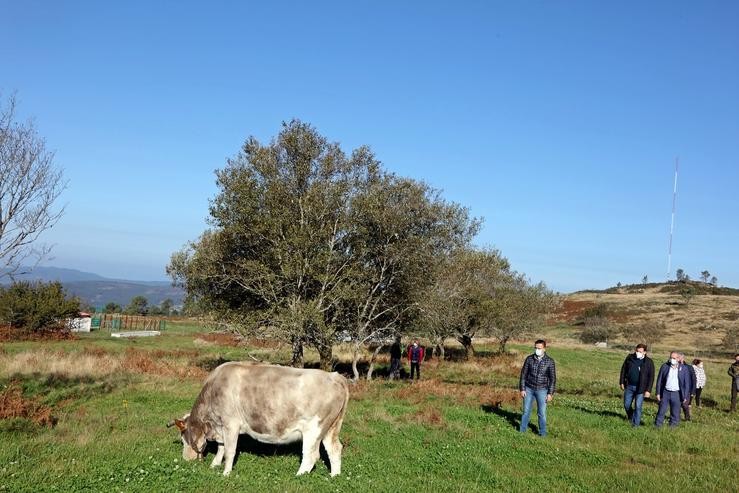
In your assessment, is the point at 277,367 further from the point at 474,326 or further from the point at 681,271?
the point at 681,271

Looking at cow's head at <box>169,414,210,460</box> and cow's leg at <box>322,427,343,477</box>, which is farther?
cow's head at <box>169,414,210,460</box>

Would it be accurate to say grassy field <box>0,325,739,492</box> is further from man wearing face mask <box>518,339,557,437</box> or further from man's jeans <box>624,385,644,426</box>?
man wearing face mask <box>518,339,557,437</box>

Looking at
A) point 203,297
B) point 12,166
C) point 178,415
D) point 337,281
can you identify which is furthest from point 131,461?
point 203,297

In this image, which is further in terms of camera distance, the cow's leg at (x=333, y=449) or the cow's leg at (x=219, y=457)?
the cow's leg at (x=219, y=457)

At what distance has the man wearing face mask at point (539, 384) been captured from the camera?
15.6 meters

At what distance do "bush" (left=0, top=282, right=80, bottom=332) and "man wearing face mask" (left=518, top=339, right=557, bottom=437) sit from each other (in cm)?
3849

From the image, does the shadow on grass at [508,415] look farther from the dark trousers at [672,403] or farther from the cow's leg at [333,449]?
the cow's leg at [333,449]

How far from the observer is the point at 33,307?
137 feet

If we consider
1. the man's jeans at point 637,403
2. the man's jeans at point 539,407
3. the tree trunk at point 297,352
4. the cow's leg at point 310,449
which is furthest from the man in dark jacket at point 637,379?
the tree trunk at point 297,352

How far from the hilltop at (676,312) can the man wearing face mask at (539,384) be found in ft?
222

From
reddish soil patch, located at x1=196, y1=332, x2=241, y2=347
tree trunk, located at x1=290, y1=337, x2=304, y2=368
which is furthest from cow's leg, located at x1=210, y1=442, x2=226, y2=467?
reddish soil patch, located at x1=196, y1=332, x2=241, y2=347

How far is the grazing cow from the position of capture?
1102cm

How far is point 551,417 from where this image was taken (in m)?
18.1

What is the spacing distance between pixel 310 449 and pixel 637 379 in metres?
12.1
